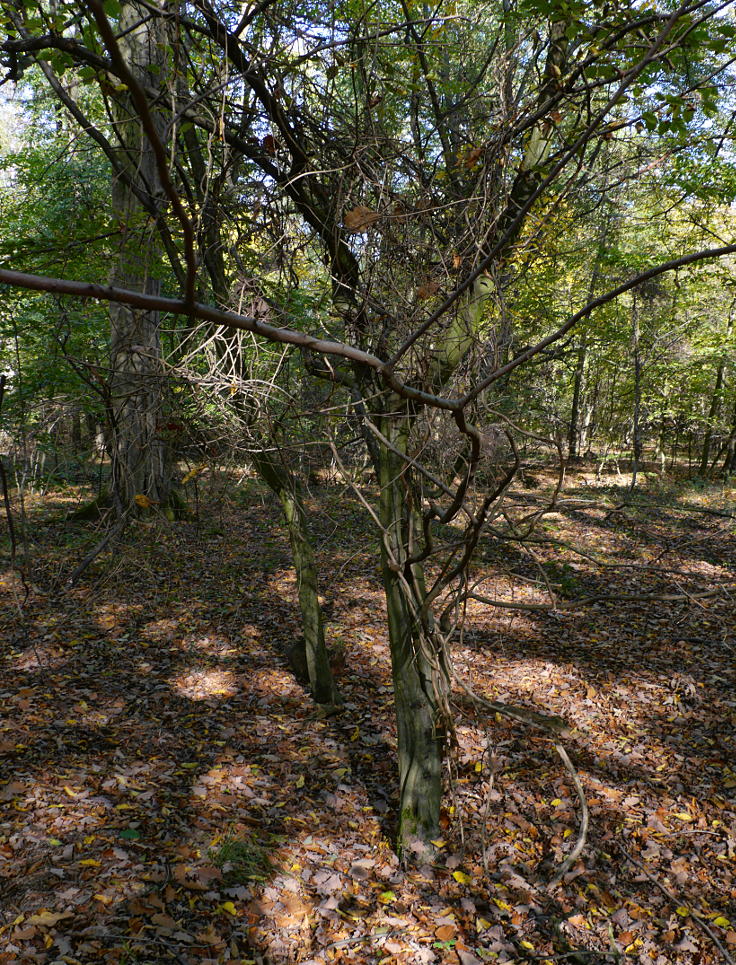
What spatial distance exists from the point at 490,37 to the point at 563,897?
10.3 meters

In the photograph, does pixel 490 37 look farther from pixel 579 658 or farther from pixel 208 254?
pixel 579 658

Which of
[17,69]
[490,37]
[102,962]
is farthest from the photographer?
[490,37]

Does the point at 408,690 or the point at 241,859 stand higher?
the point at 408,690

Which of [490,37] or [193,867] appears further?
[490,37]

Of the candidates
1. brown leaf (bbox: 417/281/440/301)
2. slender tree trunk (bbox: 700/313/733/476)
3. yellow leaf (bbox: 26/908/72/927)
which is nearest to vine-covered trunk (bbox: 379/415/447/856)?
brown leaf (bbox: 417/281/440/301)

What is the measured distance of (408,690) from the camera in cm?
370

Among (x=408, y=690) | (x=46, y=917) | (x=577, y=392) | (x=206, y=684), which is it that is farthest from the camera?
(x=577, y=392)

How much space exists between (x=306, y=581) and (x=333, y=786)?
155 cm

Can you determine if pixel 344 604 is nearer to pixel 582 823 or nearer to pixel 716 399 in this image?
pixel 582 823

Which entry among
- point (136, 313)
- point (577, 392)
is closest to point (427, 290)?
point (136, 313)

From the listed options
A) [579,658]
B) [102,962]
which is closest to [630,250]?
[579,658]

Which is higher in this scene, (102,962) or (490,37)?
(490,37)

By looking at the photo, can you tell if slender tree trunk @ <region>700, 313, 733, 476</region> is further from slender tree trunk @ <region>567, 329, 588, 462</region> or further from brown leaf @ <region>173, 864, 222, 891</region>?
brown leaf @ <region>173, 864, 222, 891</region>

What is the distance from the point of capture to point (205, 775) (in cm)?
445
